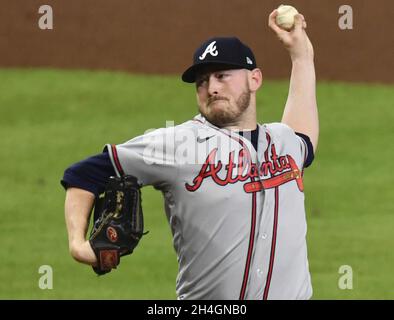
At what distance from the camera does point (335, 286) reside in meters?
10.1

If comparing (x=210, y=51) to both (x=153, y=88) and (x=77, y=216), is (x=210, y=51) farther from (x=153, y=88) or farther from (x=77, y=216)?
(x=153, y=88)

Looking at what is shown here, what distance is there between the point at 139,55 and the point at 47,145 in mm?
2568

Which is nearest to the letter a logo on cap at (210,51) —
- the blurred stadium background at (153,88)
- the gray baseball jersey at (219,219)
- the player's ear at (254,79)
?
the player's ear at (254,79)

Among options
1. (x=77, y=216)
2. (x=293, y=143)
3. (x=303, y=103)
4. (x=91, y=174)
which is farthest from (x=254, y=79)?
(x=77, y=216)

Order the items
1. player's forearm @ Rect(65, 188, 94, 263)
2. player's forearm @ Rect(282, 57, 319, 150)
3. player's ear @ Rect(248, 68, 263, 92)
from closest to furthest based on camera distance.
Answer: player's forearm @ Rect(65, 188, 94, 263) → player's ear @ Rect(248, 68, 263, 92) → player's forearm @ Rect(282, 57, 319, 150)

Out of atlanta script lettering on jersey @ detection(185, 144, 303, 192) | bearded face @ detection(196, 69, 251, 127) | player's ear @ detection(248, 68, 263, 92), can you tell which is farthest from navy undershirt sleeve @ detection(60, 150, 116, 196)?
player's ear @ detection(248, 68, 263, 92)

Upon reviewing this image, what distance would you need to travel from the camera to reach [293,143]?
18.9ft

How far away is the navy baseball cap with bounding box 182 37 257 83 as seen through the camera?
555 cm

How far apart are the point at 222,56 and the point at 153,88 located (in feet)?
37.6

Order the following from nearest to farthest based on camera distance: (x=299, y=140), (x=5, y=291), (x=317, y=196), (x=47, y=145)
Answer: (x=299, y=140)
(x=5, y=291)
(x=317, y=196)
(x=47, y=145)

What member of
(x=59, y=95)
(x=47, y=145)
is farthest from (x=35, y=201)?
(x=59, y=95)

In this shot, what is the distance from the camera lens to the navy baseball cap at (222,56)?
18.2ft

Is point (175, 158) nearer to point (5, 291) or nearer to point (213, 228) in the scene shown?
point (213, 228)

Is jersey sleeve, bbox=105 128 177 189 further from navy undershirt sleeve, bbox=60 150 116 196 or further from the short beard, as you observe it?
the short beard
